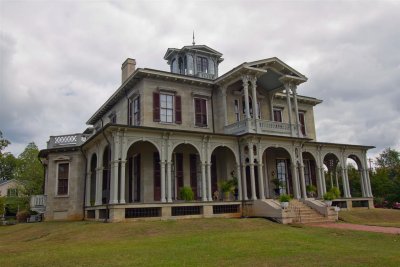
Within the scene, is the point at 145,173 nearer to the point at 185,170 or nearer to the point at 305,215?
the point at 185,170

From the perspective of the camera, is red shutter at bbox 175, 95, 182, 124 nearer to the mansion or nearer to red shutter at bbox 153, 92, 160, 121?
the mansion

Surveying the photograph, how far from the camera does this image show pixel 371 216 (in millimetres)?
23844

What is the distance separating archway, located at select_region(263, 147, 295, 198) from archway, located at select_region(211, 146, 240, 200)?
2.98 metres

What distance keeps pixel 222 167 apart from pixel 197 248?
45.7ft

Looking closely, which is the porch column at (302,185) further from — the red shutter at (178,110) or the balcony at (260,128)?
the red shutter at (178,110)

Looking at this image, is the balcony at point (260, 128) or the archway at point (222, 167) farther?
the archway at point (222, 167)

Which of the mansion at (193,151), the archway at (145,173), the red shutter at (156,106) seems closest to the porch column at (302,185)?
the mansion at (193,151)

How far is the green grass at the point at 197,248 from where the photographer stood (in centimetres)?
934

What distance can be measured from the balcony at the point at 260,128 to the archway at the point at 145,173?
5458mm

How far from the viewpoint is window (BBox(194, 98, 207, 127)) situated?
25.2 m

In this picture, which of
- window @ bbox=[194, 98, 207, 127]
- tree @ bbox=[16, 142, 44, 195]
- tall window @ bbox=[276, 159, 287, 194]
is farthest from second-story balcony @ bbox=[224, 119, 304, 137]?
tree @ bbox=[16, 142, 44, 195]

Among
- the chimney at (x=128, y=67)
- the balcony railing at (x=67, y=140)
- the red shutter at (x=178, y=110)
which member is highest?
the chimney at (x=128, y=67)

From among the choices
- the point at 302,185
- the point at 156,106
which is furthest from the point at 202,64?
the point at 302,185

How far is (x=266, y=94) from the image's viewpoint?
28.6 meters
